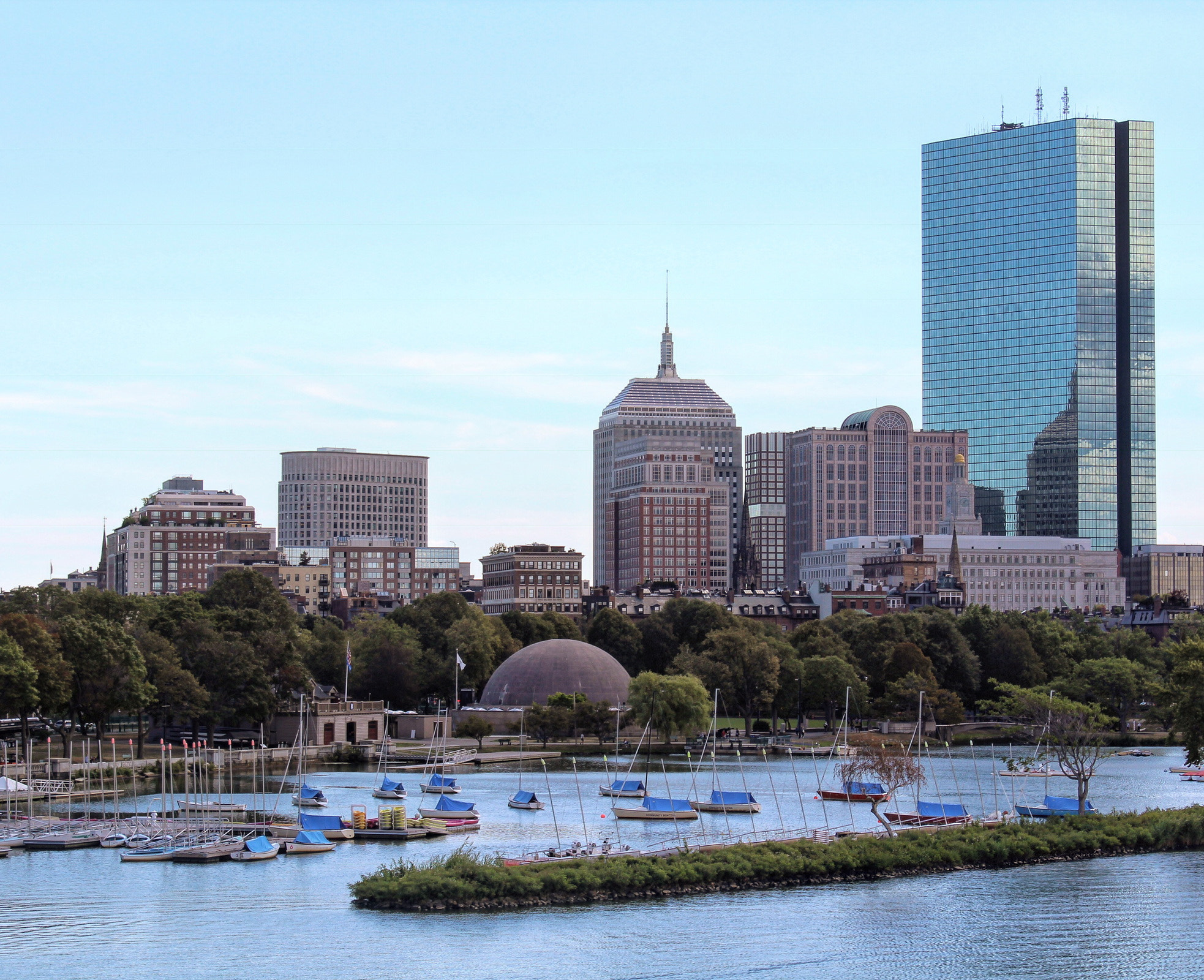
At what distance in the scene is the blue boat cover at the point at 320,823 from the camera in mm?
88331

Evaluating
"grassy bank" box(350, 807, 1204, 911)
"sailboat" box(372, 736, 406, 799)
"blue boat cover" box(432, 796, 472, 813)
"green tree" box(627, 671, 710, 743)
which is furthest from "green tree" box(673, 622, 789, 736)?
"grassy bank" box(350, 807, 1204, 911)

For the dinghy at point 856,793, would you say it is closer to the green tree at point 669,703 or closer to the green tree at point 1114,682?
the green tree at point 669,703

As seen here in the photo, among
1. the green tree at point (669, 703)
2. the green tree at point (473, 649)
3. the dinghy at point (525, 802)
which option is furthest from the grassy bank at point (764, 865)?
the green tree at point (473, 649)

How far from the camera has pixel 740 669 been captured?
169625 millimetres

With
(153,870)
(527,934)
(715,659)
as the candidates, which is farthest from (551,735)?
(527,934)

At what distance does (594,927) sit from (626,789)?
44.7 meters

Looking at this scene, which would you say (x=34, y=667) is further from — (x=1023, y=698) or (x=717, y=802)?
(x=1023, y=698)

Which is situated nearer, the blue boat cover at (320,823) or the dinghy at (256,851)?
the dinghy at (256,851)

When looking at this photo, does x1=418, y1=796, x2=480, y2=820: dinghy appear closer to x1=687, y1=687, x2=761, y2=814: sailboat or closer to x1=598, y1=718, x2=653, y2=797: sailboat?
x1=598, y1=718, x2=653, y2=797: sailboat

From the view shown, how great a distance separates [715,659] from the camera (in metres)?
172

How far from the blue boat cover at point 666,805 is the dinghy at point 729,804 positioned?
555 millimetres

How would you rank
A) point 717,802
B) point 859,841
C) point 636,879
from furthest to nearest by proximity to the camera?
point 717,802
point 859,841
point 636,879

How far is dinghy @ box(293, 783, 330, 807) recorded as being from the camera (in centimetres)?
10038

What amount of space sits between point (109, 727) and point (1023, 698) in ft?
292
